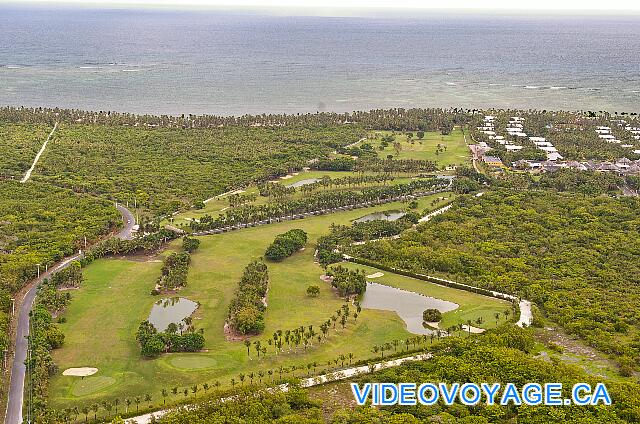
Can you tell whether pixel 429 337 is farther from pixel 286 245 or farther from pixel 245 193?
pixel 245 193

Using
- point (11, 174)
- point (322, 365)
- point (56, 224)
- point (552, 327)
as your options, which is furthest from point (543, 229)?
point (11, 174)

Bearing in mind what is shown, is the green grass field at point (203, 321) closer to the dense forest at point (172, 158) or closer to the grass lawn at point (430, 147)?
the dense forest at point (172, 158)

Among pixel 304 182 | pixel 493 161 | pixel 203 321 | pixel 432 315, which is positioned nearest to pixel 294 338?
pixel 203 321

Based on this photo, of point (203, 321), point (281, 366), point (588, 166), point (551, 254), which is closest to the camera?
point (281, 366)

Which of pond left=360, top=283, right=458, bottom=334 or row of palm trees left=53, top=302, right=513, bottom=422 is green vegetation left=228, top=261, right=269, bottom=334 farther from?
pond left=360, top=283, right=458, bottom=334

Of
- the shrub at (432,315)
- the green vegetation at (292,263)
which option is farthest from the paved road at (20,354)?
the shrub at (432,315)

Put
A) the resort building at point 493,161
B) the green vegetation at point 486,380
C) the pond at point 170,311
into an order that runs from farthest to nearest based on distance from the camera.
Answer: the resort building at point 493,161
the pond at point 170,311
the green vegetation at point 486,380
